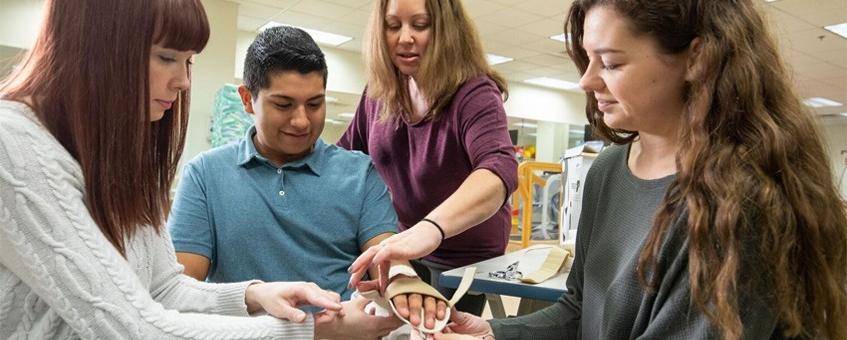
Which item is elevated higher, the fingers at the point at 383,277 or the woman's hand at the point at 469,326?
the fingers at the point at 383,277

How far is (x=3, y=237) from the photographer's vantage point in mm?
752

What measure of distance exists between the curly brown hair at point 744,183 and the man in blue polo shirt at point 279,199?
2.64 ft

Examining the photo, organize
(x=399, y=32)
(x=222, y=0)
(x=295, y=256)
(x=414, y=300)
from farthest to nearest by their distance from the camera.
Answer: (x=222, y=0) < (x=399, y=32) < (x=295, y=256) < (x=414, y=300)

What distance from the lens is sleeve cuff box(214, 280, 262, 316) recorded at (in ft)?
3.90

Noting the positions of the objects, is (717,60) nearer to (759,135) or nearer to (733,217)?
(759,135)

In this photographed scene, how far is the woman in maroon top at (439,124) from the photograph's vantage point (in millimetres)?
1439

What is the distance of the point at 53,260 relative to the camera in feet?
2.54

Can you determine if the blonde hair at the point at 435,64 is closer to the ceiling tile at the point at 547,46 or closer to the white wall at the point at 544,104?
the ceiling tile at the point at 547,46

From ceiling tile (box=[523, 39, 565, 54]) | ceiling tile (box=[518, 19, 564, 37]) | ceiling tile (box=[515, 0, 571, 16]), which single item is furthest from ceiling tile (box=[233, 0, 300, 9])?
ceiling tile (box=[523, 39, 565, 54])

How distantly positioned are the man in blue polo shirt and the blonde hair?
0.19 m

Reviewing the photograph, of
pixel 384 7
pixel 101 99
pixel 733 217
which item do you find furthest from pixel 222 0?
pixel 733 217

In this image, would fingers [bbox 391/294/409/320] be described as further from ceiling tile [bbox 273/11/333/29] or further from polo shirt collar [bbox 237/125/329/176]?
ceiling tile [bbox 273/11/333/29]

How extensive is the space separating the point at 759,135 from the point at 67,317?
3.17ft

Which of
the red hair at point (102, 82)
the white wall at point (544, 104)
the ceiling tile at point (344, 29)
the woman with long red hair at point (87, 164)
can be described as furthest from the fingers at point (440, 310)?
the white wall at point (544, 104)
